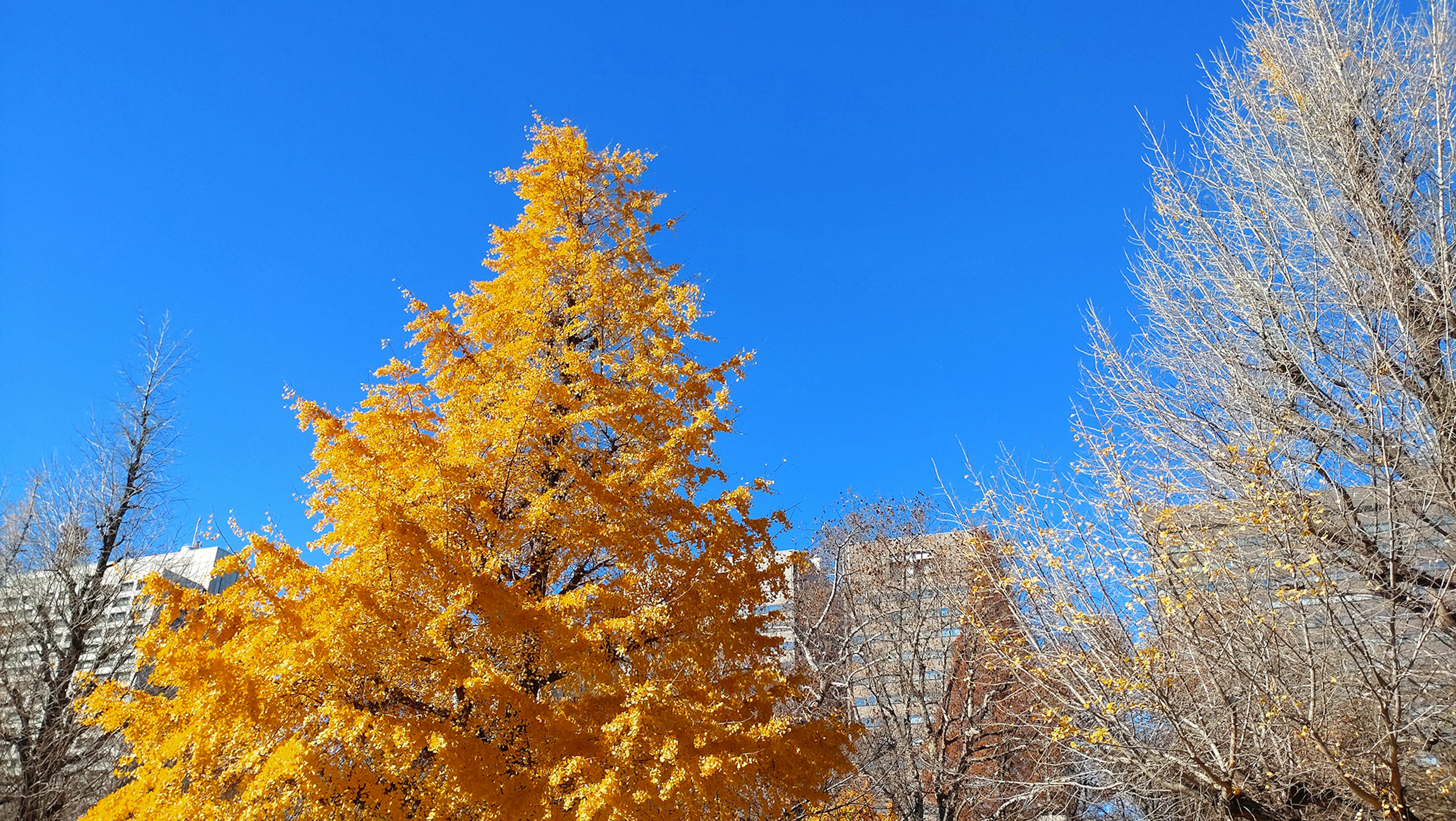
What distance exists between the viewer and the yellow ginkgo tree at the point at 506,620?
16.7 feet

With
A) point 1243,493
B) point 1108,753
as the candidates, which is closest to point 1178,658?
point 1108,753

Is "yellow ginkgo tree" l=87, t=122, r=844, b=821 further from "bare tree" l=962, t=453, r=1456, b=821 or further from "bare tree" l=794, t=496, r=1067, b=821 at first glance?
"bare tree" l=794, t=496, r=1067, b=821

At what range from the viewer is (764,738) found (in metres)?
6.17

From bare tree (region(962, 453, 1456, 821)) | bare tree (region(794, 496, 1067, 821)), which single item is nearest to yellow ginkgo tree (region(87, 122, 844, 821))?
bare tree (region(962, 453, 1456, 821))

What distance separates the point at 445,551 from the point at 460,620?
1.96 ft

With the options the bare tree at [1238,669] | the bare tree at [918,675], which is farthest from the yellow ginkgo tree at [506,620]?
the bare tree at [918,675]

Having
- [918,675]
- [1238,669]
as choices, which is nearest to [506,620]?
[1238,669]

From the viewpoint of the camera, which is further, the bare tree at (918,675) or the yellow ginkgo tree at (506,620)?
the bare tree at (918,675)

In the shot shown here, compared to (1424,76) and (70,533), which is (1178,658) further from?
(70,533)

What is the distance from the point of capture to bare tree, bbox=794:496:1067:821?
1097cm

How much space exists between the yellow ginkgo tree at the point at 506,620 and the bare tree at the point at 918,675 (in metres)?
3.84

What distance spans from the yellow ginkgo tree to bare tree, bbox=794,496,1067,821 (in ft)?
12.6

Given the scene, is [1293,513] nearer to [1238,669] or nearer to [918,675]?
[1238,669]

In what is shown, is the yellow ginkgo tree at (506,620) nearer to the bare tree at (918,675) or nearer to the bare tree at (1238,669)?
the bare tree at (1238,669)
